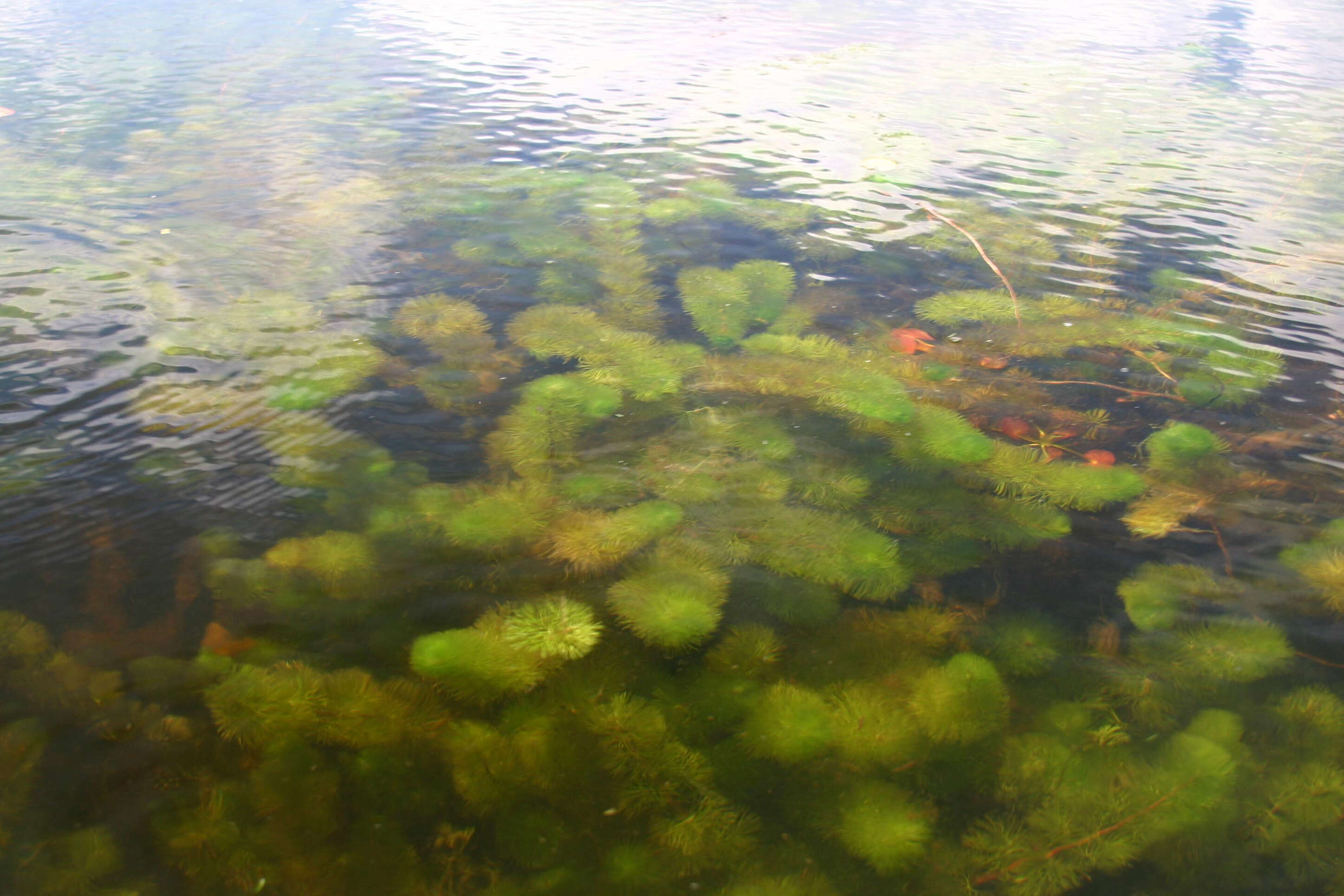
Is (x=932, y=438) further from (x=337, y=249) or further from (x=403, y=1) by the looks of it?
(x=403, y=1)

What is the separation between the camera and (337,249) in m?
4.11

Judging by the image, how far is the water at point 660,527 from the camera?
184 cm

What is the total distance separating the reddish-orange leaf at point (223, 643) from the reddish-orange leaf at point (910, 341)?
2.60 m

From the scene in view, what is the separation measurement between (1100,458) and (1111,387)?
529 mm

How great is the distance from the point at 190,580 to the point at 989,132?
6.07m

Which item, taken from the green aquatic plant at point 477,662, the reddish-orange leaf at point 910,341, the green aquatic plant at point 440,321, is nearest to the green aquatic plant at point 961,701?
the green aquatic plant at point 477,662

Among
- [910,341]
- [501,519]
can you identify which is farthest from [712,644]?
[910,341]

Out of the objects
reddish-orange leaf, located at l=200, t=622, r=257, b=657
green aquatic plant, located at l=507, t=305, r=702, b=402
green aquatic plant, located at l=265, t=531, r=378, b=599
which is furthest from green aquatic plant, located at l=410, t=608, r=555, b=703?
green aquatic plant, located at l=507, t=305, r=702, b=402

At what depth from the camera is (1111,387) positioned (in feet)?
10.8

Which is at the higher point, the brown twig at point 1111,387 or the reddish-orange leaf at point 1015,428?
the brown twig at point 1111,387

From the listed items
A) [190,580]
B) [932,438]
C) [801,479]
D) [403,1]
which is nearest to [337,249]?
[190,580]

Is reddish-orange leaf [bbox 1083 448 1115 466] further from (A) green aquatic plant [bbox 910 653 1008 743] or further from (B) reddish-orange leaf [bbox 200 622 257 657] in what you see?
(B) reddish-orange leaf [bbox 200 622 257 657]

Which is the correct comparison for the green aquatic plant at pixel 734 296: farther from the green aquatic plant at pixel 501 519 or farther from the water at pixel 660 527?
the green aquatic plant at pixel 501 519

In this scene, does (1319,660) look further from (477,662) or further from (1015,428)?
(477,662)
